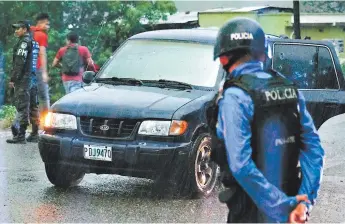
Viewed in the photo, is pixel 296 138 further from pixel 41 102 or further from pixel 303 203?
pixel 41 102

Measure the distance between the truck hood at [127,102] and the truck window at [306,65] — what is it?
1.56 meters

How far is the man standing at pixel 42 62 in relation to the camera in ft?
37.6

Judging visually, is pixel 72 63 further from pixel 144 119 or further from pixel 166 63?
pixel 144 119

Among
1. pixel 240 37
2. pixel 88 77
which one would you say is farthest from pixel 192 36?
pixel 240 37

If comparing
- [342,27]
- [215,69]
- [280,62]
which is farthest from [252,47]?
[342,27]

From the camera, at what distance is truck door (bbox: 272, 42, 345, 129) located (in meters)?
8.90

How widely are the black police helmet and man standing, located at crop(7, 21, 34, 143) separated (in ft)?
25.9

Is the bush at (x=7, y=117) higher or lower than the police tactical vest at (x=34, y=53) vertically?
lower

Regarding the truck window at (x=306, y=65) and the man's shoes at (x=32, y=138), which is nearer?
the truck window at (x=306, y=65)

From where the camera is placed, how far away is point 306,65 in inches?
357

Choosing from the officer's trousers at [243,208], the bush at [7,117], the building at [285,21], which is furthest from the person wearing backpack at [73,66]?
the building at [285,21]

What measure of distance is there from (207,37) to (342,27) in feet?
108

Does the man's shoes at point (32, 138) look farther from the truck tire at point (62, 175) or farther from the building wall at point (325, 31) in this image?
the building wall at point (325, 31)

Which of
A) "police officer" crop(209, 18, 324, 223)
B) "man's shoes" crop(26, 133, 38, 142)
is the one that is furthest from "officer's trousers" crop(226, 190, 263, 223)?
"man's shoes" crop(26, 133, 38, 142)
